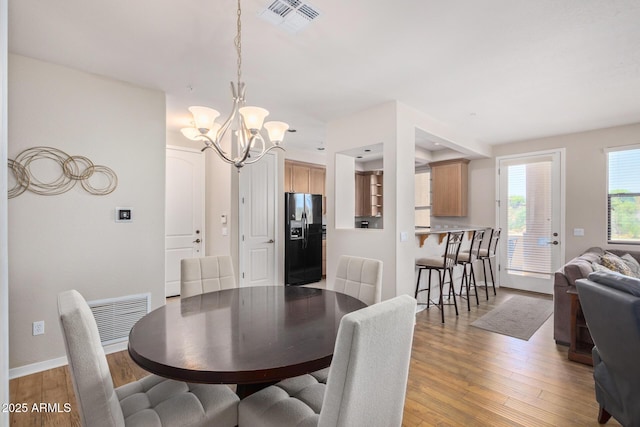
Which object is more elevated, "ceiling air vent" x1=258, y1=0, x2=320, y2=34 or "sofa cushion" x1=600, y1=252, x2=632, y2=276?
"ceiling air vent" x1=258, y1=0, x2=320, y2=34

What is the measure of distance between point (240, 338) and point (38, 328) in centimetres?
229

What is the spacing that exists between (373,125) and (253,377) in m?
3.10

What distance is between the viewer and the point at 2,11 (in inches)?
34.2

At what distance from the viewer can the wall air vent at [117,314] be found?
2.79m

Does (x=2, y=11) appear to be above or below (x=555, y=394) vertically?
above

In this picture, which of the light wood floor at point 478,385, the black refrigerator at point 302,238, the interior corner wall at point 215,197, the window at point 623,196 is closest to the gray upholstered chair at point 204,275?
the light wood floor at point 478,385

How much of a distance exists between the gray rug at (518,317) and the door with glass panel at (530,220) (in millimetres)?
616

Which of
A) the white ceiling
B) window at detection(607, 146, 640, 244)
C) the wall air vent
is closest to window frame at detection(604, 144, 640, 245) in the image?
window at detection(607, 146, 640, 244)

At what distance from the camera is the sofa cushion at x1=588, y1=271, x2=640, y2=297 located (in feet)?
5.15

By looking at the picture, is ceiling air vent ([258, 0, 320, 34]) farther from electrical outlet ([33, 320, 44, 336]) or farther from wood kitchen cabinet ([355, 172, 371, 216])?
wood kitchen cabinet ([355, 172, 371, 216])

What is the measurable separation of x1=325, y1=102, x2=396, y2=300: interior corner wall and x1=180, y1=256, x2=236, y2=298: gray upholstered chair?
5.34 ft

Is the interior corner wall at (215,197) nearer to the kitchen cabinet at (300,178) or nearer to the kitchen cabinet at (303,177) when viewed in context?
the kitchen cabinet at (303,177)

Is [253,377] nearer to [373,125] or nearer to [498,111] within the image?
[373,125]

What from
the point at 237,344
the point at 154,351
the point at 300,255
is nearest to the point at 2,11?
the point at 154,351
